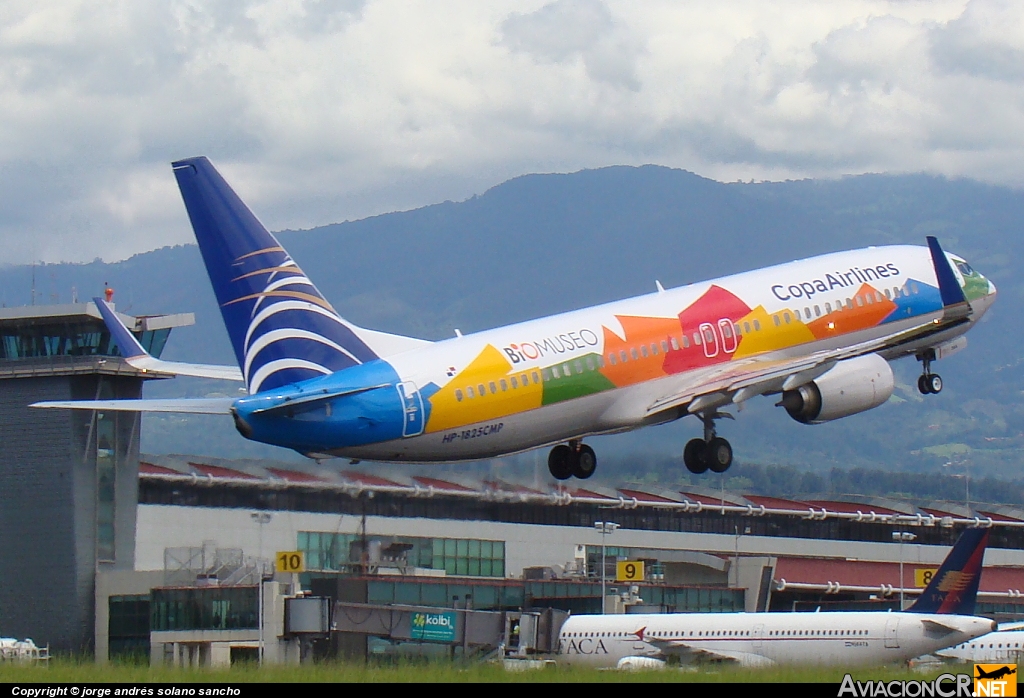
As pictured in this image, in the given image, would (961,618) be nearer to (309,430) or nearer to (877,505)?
(309,430)

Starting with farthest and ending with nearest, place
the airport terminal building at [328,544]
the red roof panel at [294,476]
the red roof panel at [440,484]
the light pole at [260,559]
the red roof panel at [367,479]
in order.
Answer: the red roof panel at [440,484], the airport terminal building at [328,544], the light pole at [260,559], the red roof panel at [367,479], the red roof panel at [294,476]

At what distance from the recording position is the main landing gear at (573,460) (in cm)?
4894

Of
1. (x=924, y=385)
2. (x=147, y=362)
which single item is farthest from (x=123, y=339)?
(x=924, y=385)

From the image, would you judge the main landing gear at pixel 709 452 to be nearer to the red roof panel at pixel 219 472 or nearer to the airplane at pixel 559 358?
the airplane at pixel 559 358

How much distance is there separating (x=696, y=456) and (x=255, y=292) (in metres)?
15.3

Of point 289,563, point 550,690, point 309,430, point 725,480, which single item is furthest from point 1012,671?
point 725,480

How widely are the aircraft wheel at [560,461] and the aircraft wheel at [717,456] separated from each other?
4304 millimetres

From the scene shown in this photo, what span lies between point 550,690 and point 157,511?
39.5 meters

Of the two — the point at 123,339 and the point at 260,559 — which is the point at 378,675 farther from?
the point at 260,559

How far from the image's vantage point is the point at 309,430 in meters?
38.2

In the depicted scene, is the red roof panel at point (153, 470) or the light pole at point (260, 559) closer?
the light pole at point (260, 559)

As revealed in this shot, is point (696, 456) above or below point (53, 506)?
above

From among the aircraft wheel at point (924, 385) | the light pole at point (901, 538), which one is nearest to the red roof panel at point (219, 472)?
the aircraft wheel at point (924, 385)

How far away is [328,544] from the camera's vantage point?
186ft
